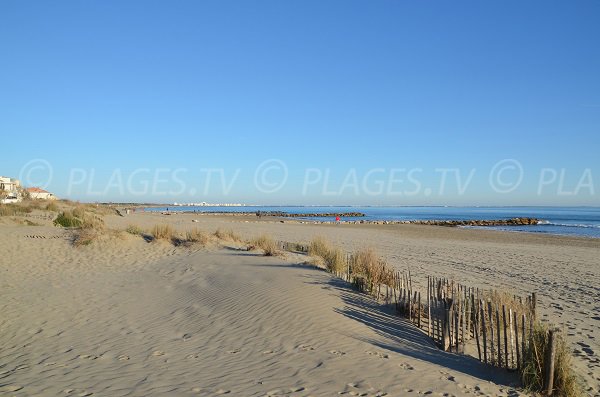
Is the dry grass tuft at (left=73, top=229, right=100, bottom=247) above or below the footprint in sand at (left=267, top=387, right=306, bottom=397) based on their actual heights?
above

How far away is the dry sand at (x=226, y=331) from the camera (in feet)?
17.7

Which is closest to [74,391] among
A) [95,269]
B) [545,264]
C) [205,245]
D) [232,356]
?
[232,356]

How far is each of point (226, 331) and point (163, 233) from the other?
523 inches

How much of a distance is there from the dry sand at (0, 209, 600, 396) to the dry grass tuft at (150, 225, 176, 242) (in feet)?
12.5

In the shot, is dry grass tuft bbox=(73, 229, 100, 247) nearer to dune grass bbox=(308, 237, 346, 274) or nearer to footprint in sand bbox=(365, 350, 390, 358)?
dune grass bbox=(308, 237, 346, 274)

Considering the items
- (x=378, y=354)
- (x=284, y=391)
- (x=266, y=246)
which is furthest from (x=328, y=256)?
(x=284, y=391)

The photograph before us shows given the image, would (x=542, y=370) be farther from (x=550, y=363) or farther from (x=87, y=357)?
(x=87, y=357)

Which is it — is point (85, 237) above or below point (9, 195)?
below

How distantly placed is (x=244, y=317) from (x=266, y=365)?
2.56 metres

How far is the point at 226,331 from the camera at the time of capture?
7641mm

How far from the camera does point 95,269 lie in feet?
47.0

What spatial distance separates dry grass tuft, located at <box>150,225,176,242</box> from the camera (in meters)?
19.5

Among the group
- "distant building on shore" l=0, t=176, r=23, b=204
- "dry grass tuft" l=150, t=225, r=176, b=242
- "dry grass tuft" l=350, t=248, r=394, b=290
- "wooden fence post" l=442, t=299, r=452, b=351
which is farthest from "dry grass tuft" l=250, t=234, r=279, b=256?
"distant building on shore" l=0, t=176, r=23, b=204

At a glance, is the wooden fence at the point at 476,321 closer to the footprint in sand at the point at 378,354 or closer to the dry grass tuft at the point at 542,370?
the dry grass tuft at the point at 542,370
